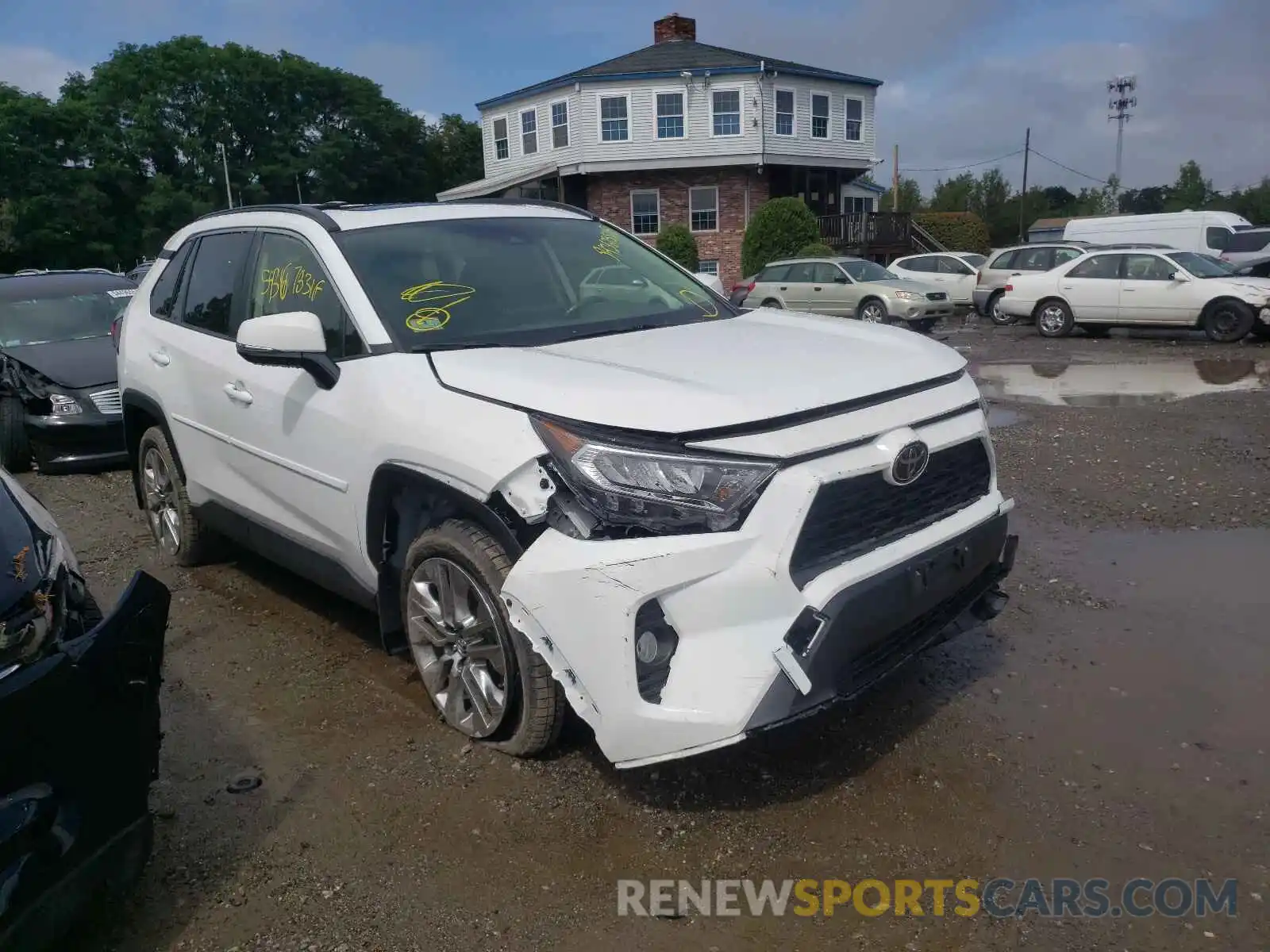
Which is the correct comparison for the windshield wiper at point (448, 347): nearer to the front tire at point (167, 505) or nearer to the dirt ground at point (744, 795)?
the dirt ground at point (744, 795)

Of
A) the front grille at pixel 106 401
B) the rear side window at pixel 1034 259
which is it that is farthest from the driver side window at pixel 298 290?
the rear side window at pixel 1034 259

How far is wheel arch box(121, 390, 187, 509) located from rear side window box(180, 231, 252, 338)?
0.56 meters

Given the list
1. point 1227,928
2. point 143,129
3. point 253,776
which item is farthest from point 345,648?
point 143,129

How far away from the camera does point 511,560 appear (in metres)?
3.05

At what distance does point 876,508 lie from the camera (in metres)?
2.98

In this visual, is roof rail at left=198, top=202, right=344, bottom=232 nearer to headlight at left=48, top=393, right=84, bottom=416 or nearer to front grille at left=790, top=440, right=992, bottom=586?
front grille at left=790, top=440, right=992, bottom=586

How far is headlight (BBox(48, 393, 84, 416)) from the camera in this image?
7.95 m

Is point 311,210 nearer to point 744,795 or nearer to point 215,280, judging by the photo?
point 215,280

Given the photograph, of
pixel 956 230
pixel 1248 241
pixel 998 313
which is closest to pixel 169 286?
pixel 998 313

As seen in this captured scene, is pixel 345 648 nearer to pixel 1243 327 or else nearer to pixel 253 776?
pixel 253 776

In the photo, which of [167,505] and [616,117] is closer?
[167,505]

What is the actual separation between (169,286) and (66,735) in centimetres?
368

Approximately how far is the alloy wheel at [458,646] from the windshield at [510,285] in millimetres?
836

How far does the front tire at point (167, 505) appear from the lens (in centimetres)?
525
